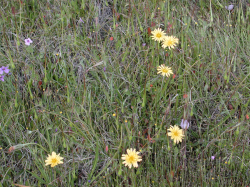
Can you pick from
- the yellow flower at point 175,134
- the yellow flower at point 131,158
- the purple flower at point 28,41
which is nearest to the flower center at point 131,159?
the yellow flower at point 131,158

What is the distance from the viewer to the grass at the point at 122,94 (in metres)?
1.48

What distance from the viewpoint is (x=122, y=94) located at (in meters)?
1.80

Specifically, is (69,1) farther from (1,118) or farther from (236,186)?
(236,186)

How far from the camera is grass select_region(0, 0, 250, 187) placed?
58.4 inches

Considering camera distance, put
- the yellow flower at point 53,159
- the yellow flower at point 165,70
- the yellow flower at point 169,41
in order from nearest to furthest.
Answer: the yellow flower at point 53,159, the yellow flower at point 165,70, the yellow flower at point 169,41

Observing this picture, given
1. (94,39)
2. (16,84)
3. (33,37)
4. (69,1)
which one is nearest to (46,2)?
(69,1)

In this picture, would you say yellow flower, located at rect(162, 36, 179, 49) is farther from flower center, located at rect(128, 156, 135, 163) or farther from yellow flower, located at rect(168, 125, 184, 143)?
flower center, located at rect(128, 156, 135, 163)

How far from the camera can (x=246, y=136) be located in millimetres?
1554

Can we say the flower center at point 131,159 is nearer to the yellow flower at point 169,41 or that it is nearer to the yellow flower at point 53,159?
the yellow flower at point 53,159

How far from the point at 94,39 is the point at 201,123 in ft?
3.44

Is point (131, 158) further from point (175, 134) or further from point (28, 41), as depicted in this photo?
point (28, 41)

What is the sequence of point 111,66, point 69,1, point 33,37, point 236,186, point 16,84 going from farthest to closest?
point 69,1, point 33,37, point 111,66, point 16,84, point 236,186

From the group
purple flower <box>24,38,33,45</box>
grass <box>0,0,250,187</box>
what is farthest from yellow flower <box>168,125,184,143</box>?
purple flower <box>24,38,33,45</box>

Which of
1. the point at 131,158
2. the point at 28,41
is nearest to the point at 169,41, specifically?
the point at 131,158
